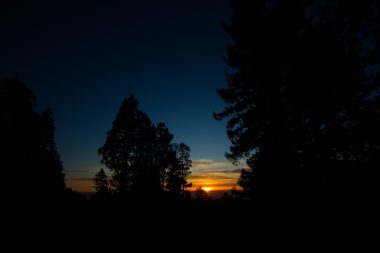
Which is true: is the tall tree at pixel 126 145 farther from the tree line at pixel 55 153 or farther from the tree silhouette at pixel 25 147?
the tree silhouette at pixel 25 147

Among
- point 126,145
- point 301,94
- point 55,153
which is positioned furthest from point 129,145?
point 301,94

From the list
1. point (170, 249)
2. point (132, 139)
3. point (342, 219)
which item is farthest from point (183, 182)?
point (342, 219)

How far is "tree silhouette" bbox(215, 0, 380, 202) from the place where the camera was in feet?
25.7

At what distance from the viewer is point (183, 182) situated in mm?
38000

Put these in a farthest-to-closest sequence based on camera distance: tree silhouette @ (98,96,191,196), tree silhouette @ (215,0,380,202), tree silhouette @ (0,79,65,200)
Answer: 1. tree silhouette @ (98,96,191,196)
2. tree silhouette @ (0,79,65,200)
3. tree silhouette @ (215,0,380,202)

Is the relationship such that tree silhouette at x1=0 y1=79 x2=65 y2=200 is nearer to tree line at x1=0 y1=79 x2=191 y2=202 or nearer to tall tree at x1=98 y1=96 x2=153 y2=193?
tree line at x1=0 y1=79 x2=191 y2=202

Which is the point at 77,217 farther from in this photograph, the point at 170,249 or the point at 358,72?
the point at 358,72

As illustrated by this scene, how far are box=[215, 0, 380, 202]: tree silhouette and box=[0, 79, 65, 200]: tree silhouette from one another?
468 inches

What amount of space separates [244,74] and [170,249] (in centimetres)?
1128

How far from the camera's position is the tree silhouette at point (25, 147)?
11.9m

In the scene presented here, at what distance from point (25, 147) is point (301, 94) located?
19.5 metres

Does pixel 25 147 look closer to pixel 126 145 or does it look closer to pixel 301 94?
pixel 126 145

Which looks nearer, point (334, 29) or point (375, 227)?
point (375, 227)

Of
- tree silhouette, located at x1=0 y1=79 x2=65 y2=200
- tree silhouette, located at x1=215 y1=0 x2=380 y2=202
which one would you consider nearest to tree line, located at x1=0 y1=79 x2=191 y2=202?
tree silhouette, located at x1=0 y1=79 x2=65 y2=200
